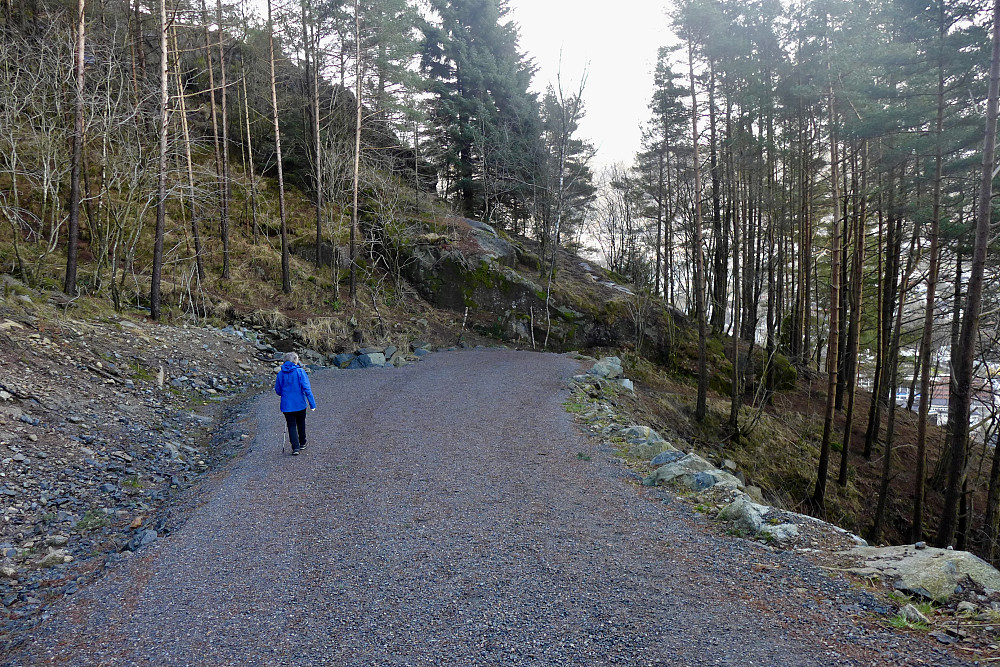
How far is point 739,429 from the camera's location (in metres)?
14.5

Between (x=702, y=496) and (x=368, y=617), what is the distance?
409 cm

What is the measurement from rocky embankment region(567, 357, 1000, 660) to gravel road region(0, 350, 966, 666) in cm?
24

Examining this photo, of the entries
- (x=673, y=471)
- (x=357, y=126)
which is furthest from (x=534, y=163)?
(x=673, y=471)

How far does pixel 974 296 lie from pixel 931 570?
21.2 ft

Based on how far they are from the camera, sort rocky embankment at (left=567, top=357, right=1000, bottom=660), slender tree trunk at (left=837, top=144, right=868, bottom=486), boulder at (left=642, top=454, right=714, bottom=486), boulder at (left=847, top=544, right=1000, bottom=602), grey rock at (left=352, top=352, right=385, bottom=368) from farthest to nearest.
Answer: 1. grey rock at (left=352, top=352, right=385, bottom=368)
2. slender tree trunk at (left=837, top=144, right=868, bottom=486)
3. boulder at (left=642, top=454, right=714, bottom=486)
4. boulder at (left=847, top=544, right=1000, bottom=602)
5. rocky embankment at (left=567, top=357, right=1000, bottom=660)

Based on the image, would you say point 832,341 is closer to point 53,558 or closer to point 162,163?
point 53,558

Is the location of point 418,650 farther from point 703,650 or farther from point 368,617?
point 703,650

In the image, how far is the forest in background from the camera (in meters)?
10.4

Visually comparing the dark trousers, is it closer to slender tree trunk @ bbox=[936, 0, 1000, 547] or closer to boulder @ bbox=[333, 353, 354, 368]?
boulder @ bbox=[333, 353, 354, 368]

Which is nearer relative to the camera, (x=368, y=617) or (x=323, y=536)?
(x=368, y=617)

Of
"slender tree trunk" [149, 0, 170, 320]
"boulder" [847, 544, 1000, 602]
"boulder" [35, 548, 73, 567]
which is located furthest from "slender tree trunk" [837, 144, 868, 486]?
"slender tree trunk" [149, 0, 170, 320]

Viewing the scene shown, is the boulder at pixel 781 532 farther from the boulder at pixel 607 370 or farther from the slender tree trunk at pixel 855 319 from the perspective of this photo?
the slender tree trunk at pixel 855 319

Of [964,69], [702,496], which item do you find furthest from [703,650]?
[964,69]

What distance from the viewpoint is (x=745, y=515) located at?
5039 mm
